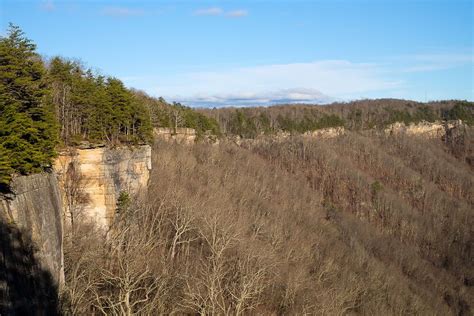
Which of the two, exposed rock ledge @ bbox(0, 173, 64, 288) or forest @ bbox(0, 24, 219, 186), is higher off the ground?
forest @ bbox(0, 24, 219, 186)

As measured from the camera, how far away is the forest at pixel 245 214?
1995 centimetres

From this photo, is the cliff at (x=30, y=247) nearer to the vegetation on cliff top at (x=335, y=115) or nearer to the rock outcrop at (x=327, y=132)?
the vegetation on cliff top at (x=335, y=115)

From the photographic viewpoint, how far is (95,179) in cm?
2842

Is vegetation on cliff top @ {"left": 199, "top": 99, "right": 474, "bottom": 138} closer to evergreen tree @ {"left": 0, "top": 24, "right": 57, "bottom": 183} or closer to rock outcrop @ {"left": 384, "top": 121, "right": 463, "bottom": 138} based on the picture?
rock outcrop @ {"left": 384, "top": 121, "right": 463, "bottom": 138}

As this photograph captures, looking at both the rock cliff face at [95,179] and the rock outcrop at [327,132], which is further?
the rock outcrop at [327,132]

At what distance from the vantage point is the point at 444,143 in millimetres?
112250

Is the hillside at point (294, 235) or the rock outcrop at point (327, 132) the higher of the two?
the rock outcrop at point (327, 132)

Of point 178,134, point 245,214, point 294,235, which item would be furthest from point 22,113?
point 178,134

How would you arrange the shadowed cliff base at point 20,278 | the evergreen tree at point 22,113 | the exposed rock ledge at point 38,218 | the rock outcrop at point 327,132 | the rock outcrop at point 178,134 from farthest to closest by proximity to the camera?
the rock outcrop at point 327,132, the rock outcrop at point 178,134, the evergreen tree at point 22,113, the exposed rock ledge at point 38,218, the shadowed cliff base at point 20,278

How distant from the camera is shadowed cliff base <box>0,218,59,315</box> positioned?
1403 cm

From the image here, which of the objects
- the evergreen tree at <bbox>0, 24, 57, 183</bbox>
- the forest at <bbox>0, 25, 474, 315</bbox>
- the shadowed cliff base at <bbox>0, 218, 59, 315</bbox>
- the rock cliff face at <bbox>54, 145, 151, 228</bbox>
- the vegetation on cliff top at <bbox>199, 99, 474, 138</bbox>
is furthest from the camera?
the vegetation on cliff top at <bbox>199, 99, 474, 138</bbox>

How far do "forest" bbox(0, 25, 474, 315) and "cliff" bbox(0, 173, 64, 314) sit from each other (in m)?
0.67

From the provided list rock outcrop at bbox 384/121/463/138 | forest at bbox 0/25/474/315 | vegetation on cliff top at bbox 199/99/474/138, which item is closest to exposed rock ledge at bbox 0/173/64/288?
forest at bbox 0/25/474/315

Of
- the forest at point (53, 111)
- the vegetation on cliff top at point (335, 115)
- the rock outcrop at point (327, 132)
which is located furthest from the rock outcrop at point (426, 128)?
the forest at point (53, 111)
